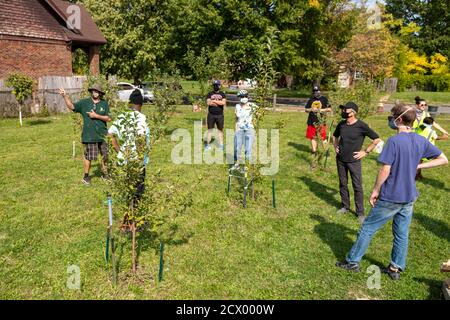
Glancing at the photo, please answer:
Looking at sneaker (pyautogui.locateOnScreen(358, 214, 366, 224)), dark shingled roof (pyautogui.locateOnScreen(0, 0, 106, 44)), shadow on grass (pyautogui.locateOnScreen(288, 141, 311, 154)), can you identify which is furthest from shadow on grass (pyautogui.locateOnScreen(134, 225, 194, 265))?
dark shingled roof (pyautogui.locateOnScreen(0, 0, 106, 44))

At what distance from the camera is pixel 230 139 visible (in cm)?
1288

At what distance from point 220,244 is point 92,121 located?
151 inches

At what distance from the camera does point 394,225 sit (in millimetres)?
4398

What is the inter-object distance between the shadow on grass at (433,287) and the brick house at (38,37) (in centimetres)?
2168

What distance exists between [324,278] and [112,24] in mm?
30698

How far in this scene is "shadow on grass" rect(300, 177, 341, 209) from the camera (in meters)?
7.13

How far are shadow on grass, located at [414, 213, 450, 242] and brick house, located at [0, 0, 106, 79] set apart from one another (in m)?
21.0

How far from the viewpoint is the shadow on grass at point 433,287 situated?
13.9 ft

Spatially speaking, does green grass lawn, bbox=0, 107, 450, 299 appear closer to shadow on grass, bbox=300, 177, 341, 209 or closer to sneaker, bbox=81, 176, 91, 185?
shadow on grass, bbox=300, 177, 341, 209

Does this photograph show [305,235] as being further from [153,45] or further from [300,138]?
[153,45]

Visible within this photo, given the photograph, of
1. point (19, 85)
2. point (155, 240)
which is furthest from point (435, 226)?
point (19, 85)

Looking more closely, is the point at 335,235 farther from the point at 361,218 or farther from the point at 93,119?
the point at 93,119

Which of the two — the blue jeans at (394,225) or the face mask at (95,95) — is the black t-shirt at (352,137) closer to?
the blue jeans at (394,225)
